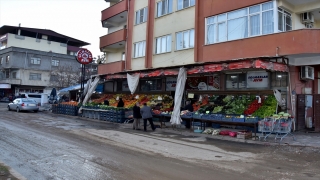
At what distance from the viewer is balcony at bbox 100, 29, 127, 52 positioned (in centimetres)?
2617

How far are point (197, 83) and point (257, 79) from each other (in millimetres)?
4617

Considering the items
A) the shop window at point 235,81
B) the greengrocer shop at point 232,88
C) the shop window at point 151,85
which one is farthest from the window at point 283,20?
the shop window at point 151,85

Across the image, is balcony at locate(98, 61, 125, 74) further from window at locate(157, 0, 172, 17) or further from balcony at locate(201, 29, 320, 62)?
balcony at locate(201, 29, 320, 62)

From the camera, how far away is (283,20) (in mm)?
15195

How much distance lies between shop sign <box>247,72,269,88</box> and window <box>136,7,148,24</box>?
441 inches

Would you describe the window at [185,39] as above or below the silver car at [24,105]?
above

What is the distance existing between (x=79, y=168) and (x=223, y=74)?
1300 cm

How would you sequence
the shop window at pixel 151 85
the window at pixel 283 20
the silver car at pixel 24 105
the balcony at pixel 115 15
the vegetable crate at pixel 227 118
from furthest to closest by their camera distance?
the silver car at pixel 24 105
the balcony at pixel 115 15
the shop window at pixel 151 85
the window at pixel 283 20
the vegetable crate at pixel 227 118

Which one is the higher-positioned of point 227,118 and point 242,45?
point 242,45

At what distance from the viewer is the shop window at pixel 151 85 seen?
2367 cm

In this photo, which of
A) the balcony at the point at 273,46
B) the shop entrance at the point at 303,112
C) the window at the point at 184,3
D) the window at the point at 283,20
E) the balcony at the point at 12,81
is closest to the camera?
the balcony at the point at 273,46

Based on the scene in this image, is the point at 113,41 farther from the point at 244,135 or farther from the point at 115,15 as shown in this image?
the point at 244,135

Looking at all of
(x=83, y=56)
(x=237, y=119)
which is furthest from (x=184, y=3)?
(x=83, y=56)

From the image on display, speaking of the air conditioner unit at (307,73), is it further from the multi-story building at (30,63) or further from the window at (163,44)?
the multi-story building at (30,63)
